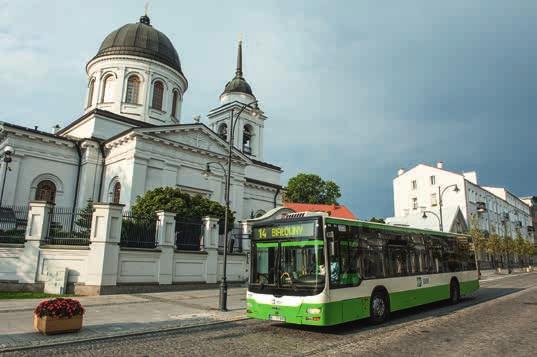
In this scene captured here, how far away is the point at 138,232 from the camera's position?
17.5 metres

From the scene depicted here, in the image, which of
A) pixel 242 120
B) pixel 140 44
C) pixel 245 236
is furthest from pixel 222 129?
pixel 245 236

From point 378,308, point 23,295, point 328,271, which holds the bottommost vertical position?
point 23,295

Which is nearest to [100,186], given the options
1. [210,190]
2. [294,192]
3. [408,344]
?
[210,190]

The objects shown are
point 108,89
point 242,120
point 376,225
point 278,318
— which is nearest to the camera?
point 278,318

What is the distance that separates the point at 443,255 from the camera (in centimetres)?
1423

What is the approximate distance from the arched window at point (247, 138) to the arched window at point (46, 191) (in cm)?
1970

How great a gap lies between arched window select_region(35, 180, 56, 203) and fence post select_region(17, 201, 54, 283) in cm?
1278

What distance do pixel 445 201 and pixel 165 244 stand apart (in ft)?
172

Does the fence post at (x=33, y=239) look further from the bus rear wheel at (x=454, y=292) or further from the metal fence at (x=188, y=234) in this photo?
the bus rear wheel at (x=454, y=292)

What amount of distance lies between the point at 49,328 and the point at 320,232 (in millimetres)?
6664

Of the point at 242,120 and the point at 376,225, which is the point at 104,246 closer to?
the point at 376,225

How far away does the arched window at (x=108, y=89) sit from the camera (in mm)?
34431

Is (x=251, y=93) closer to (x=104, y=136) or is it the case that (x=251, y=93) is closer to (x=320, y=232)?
(x=104, y=136)

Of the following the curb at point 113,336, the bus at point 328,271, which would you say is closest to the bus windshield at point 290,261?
the bus at point 328,271
